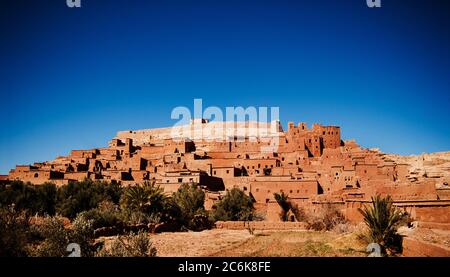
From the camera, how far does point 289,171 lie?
34875 millimetres

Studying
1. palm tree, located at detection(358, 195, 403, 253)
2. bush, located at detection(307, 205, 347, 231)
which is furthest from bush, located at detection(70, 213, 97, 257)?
bush, located at detection(307, 205, 347, 231)

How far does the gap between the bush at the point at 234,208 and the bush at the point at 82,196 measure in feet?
27.8

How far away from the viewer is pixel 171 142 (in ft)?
163

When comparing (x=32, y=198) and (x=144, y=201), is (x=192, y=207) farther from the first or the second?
(x=32, y=198)

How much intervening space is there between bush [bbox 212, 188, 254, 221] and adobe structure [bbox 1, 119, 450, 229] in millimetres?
1524

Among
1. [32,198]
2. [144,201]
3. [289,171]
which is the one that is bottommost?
[32,198]

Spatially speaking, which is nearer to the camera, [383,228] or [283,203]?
[383,228]

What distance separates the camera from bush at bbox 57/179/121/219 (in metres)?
26.1

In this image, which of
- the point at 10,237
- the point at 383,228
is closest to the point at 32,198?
the point at 10,237

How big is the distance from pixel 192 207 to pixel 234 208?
3382 mm

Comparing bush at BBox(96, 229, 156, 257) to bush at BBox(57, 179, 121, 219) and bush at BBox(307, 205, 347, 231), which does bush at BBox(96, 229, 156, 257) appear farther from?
bush at BBox(57, 179, 121, 219)

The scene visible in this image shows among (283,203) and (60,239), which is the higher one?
(60,239)

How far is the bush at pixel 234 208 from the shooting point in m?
26.7
